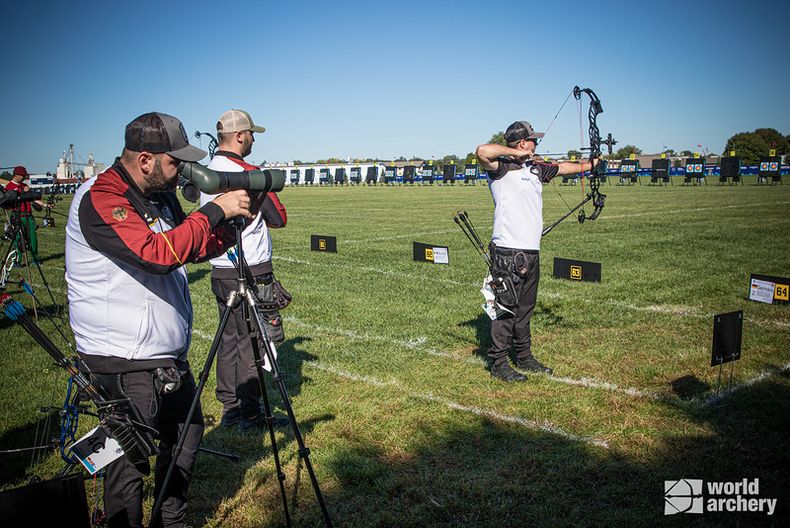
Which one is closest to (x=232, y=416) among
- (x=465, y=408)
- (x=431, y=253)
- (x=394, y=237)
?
(x=465, y=408)

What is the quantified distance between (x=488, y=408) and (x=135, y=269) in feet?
11.4

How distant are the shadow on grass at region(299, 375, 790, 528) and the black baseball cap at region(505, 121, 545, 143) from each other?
2.73m

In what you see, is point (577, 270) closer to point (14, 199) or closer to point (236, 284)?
point (236, 284)

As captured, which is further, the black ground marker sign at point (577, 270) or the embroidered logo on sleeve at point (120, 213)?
the black ground marker sign at point (577, 270)

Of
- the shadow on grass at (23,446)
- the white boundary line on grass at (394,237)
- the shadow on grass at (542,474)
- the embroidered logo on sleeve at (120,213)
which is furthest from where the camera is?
the white boundary line on grass at (394,237)

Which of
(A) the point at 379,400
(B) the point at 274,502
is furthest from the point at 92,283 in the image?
(A) the point at 379,400

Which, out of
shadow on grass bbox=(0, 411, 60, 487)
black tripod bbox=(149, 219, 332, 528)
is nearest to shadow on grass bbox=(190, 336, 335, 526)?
black tripod bbox=(149, 219, 332, 528)

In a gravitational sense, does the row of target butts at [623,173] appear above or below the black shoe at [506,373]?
above

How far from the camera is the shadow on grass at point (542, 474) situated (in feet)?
12.0

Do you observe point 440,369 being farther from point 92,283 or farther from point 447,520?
point 92,283

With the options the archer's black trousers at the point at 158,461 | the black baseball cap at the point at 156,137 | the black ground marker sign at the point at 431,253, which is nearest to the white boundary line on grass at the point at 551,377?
the archer's black trousers at the point at 158,461

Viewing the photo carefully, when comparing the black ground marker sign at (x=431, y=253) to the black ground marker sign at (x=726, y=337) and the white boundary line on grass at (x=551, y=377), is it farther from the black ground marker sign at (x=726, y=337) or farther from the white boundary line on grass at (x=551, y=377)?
the black ground marker sign at (x=726, y=337)

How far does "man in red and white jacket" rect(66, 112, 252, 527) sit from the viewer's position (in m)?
2.65

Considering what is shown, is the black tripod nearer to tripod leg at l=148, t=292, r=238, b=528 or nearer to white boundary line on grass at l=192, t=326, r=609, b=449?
tripod leg at l=148, t=292, r=238, b=528
